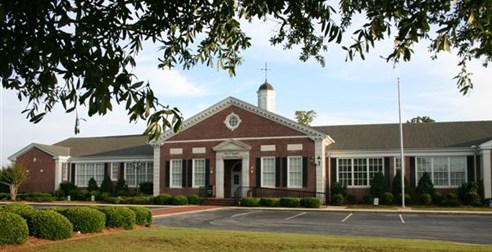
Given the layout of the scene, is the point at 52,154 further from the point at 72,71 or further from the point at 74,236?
the point at 72,71

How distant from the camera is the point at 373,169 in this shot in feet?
123

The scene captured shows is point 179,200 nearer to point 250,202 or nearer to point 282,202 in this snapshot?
point 250,202

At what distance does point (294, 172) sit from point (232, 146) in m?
4.83

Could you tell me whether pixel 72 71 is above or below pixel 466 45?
below

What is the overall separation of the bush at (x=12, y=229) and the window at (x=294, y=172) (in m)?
25.8

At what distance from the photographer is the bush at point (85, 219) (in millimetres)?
15008

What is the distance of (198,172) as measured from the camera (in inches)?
1587

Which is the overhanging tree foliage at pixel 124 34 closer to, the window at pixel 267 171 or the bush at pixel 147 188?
the window at pixel 267 171

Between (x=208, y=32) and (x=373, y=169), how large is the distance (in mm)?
30475

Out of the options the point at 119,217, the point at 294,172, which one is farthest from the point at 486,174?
the point at 119,217

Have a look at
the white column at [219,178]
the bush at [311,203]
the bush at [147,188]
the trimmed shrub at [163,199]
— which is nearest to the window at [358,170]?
the bush at [311,203]

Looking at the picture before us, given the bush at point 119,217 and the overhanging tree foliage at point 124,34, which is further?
the bush at point 119,217

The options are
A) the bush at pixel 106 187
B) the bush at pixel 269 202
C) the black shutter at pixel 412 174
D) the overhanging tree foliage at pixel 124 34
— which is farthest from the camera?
the bush at pixel 106 187

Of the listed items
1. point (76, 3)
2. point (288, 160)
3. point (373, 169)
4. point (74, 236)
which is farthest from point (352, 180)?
point (76, 3)
